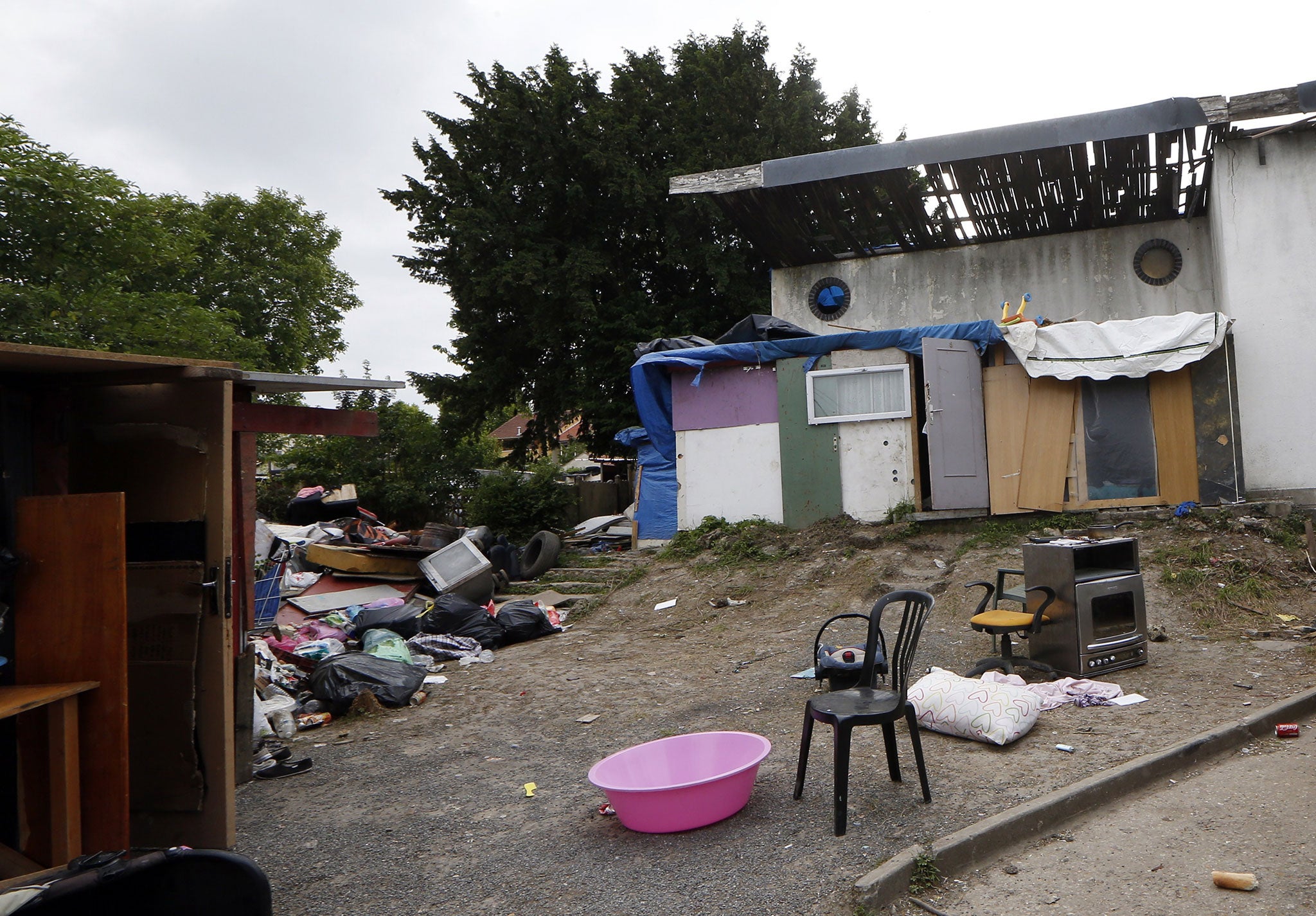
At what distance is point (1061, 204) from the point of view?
470 inches

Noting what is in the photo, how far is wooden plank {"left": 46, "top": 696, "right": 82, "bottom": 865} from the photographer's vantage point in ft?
11.0

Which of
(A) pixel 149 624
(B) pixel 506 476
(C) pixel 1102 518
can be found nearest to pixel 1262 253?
(C) pixel 1102 518

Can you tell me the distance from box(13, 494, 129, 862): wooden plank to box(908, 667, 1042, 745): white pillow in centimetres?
403

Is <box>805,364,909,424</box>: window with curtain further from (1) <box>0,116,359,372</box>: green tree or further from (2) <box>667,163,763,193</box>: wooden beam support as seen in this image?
(1) <box>0,116,359,372</box>: green tree

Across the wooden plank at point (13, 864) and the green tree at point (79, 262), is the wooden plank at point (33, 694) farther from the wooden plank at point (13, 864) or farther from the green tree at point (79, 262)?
the green tree at point (79, 262)

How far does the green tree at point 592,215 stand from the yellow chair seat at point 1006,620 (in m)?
11.6

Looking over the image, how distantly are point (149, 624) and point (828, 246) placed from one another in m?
11.5

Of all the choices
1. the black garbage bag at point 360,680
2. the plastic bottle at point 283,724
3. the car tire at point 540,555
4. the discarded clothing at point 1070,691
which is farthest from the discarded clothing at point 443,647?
the discarded clothing at point 1070,691

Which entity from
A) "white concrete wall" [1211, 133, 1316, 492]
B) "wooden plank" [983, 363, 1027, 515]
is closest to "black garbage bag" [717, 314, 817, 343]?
"wooden plank" [983, 363, 1027, 515]

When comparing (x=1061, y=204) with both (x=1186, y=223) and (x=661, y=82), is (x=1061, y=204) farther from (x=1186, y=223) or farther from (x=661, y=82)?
(x=661, y=82)

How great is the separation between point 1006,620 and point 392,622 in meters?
6.24

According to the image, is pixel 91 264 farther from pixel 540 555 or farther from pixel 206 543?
pixel 206 543

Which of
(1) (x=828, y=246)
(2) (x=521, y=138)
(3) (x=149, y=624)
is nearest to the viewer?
(3) (x=149, y=624)

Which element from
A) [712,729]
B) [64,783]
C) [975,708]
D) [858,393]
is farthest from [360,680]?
[858,393]
